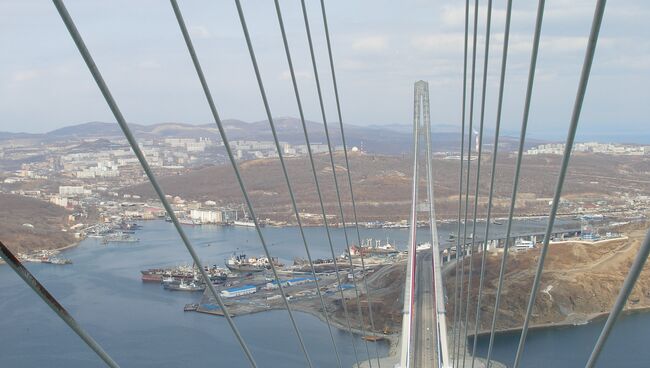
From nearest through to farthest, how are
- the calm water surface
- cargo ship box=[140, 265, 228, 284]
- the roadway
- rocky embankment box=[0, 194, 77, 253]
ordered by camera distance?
the roadway, the calm water surface, cargo ship box=[140, 265, 228, 284], rocky embankment box=[0, 194, 77, 253]

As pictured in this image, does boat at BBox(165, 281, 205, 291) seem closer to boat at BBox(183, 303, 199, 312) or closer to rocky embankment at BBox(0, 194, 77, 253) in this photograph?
boat at BBox(183, 303, 199, 312)

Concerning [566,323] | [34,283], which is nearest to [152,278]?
[566,323]

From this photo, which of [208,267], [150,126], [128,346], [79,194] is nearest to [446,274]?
[208,267]

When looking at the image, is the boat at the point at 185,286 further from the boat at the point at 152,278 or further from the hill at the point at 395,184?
the hill at the point at 395,184

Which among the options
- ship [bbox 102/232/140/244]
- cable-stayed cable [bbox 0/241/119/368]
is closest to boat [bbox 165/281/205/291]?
ship [bbox 102/232/140/244]

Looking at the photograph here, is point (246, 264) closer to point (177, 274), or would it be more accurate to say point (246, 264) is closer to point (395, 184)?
point (177, 274)

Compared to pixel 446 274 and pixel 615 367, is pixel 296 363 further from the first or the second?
pixel 446 274

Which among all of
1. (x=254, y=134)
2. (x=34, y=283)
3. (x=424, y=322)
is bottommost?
(x=254, y=134)

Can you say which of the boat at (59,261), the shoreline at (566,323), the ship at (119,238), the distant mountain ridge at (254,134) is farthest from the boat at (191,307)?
the distant mountain ridge at (254,134)
